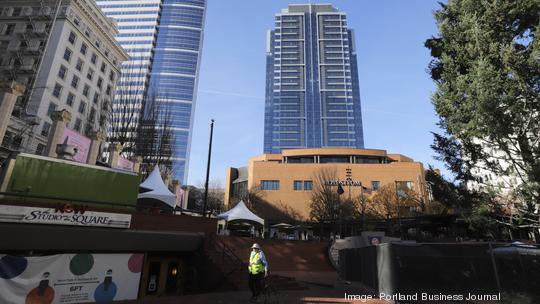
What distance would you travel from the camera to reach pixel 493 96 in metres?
9.66

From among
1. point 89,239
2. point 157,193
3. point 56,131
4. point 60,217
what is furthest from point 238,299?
point 56,131

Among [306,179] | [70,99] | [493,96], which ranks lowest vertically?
[493,96]

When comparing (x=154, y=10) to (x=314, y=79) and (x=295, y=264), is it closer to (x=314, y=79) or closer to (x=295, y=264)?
(x=314, y=79)

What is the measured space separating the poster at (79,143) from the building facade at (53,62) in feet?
48.5

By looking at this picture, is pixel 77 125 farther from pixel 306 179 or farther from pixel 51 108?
pixel 306 179

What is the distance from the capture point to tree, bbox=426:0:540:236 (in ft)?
32.4

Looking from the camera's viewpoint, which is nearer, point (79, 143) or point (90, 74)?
point (79, 143)

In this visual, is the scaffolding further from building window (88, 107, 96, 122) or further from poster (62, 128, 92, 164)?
poster (62, 128, 92, 164)

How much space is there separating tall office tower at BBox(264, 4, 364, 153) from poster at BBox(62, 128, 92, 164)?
4760 inches

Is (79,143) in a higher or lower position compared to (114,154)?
higher

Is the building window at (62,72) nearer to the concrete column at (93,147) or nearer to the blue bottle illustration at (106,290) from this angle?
the concrete column at (93,147)

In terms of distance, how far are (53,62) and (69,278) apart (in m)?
39.7

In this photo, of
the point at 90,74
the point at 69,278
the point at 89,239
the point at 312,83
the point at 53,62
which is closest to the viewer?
the point at 69,278

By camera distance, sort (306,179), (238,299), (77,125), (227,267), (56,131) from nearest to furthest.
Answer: (238,299), (227,267), (56,131), (77,125), (306,179)
